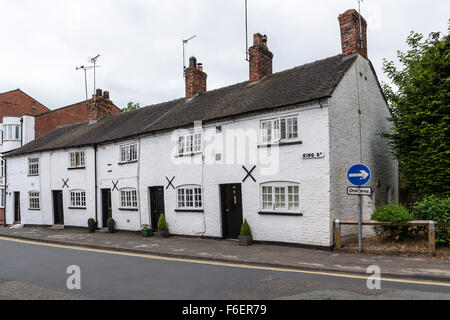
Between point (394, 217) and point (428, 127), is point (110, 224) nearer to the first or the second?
point (394, 217)

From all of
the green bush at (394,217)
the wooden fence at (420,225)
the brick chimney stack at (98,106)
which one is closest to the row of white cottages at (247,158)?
the wooden fence at (420,225)

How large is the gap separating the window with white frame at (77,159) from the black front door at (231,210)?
10706 mm

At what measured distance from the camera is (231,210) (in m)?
13.9

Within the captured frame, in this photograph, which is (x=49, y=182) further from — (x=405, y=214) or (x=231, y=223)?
(x=405, y=214)

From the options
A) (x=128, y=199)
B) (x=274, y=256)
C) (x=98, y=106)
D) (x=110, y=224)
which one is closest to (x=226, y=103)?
(x=128, y=199)

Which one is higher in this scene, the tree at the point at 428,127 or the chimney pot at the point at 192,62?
the chimney pot at the point at 192,62

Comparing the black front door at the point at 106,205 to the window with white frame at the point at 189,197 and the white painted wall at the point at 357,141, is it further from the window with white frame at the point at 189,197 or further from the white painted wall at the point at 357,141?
the white painted wall at the point at 357,141

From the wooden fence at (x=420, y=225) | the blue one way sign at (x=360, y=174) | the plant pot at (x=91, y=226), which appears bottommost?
the plant pot at (x=91, y=226)

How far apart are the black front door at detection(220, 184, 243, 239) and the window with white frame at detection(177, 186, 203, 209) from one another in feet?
4.19

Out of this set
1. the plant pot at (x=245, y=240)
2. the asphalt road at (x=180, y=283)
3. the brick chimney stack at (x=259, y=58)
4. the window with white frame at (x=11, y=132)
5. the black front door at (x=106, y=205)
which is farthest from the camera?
the window with white frame at (x=11, y=132)

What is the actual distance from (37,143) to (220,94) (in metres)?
16.3

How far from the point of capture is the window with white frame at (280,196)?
39.7 ft

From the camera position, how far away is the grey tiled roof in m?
12.8
